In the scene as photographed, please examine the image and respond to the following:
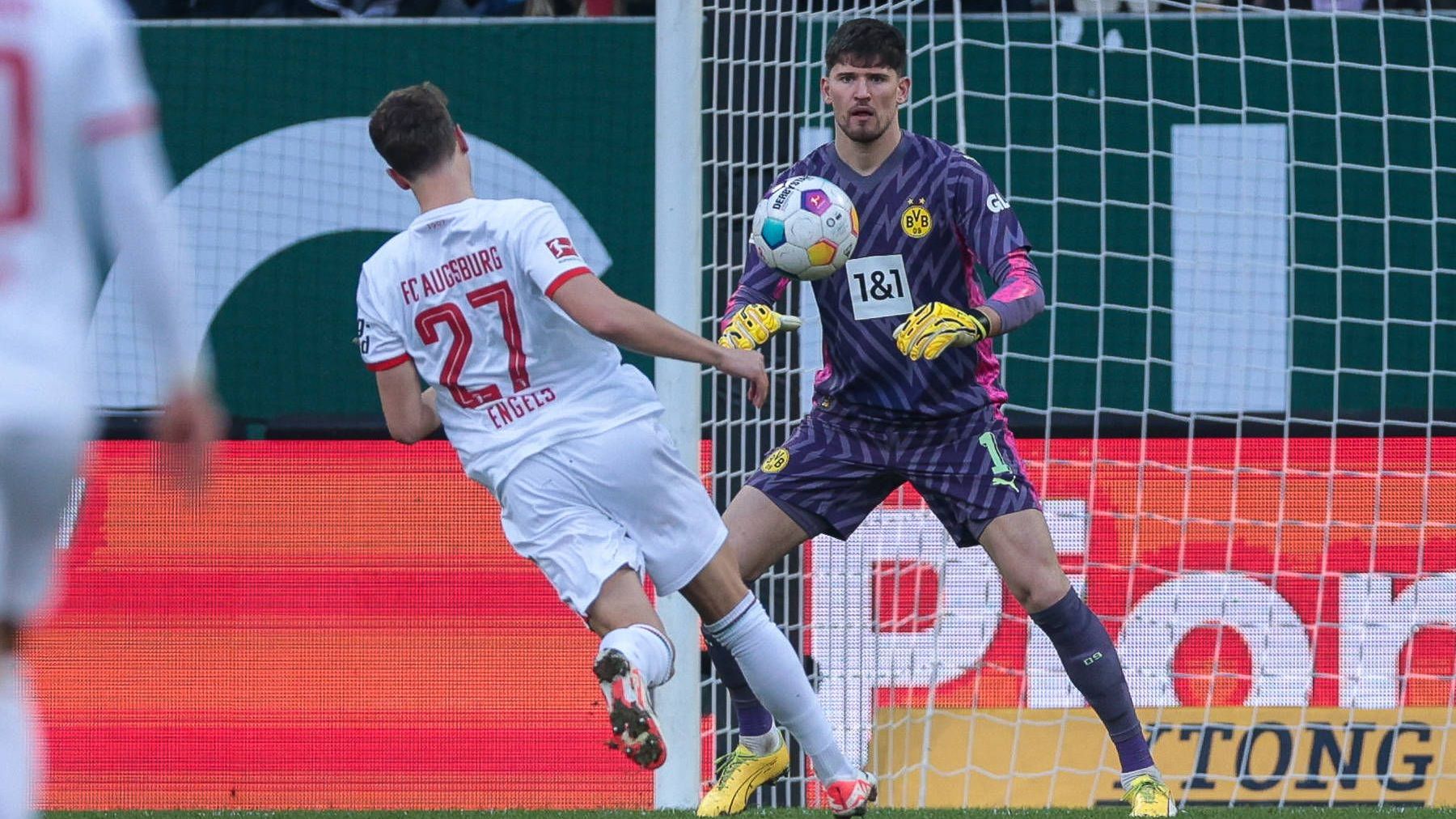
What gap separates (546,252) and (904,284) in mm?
1403

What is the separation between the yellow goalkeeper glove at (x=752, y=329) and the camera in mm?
4383

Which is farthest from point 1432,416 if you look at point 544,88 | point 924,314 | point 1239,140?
point 544,88

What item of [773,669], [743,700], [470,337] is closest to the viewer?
[470,337]

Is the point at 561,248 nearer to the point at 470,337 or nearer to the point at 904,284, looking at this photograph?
the point at 470,337

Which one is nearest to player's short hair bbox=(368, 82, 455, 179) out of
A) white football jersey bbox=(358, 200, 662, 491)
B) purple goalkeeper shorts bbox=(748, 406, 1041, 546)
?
white football jersey bbox=(358, 200, 662, 491)

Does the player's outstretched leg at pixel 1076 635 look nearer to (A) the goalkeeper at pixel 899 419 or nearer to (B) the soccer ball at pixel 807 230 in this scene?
(A) the goalkeeper at pixel 899 419

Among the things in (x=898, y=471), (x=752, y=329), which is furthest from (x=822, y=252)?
(x=898, y=471)

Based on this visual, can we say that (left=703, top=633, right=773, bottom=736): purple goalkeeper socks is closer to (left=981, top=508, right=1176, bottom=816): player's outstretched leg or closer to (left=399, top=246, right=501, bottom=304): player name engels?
(left=981, top=508, right=1176, bottom=816): player's outstretched leg

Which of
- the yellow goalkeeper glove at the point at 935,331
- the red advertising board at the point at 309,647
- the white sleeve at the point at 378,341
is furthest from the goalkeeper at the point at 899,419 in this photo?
the red advertising board at the point at 309,647

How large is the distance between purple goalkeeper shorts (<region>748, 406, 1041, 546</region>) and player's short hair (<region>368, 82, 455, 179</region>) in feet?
4.92

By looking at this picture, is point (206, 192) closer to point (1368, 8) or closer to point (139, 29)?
point (139, 29)

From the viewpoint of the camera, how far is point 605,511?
4.06 meters

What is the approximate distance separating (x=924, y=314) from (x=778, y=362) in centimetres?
171

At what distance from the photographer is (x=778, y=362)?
6.08 metres
